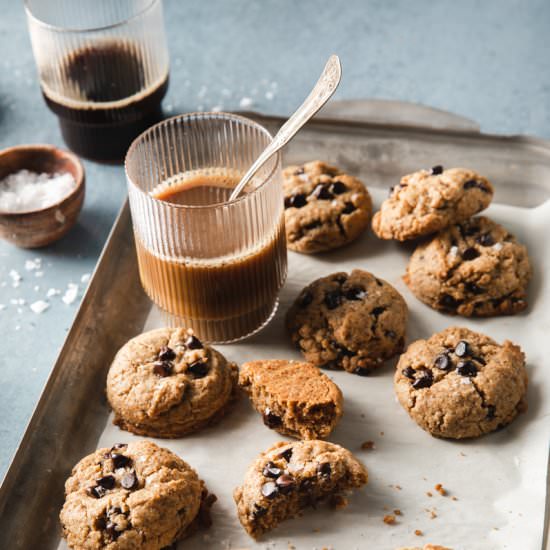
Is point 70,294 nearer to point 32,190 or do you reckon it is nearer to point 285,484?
point 32,190

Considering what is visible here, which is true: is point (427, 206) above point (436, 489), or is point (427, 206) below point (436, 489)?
above

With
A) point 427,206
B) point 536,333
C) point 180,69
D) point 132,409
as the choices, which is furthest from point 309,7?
point 132,409

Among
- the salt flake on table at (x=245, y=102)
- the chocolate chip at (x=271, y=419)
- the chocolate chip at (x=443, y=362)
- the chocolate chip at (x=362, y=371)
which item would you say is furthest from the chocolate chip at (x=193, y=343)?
the salt flake on table at (x=245, y=102)

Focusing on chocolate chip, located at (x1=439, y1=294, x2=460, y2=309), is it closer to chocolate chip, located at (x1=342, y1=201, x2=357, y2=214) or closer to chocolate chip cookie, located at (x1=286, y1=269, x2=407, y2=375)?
chocolate chip cookie, located at (x1=286, y1=269, x2=407, y2=375)

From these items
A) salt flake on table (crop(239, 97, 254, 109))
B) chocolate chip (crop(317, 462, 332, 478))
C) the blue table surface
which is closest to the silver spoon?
chocolate chip (crop(317, 462, 332, 478))

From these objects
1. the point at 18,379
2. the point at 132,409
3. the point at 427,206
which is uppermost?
the point at 427,206

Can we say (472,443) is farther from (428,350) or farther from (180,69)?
(180,69)
